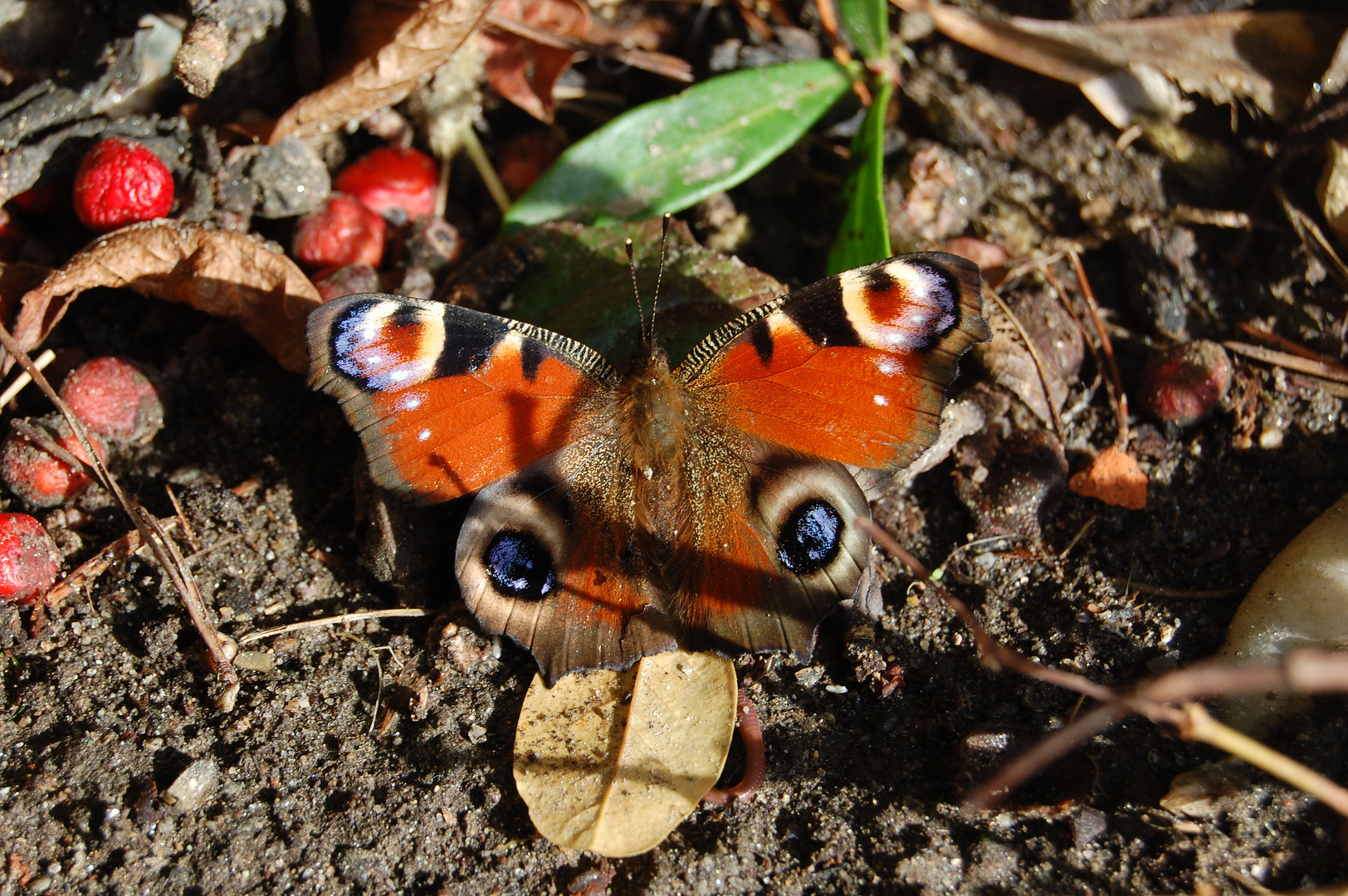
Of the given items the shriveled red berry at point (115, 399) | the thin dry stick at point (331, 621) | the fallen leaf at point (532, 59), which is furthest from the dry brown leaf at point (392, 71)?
the thin dry stick at point (331, 621)

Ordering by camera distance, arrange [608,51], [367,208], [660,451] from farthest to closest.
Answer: [608,51], [367,208], [660,451]

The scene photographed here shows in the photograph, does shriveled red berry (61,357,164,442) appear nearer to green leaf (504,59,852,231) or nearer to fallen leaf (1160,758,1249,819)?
green leaf (504,59,852,231)

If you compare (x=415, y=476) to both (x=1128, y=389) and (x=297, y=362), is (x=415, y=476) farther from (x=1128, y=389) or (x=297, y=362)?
(x=1128, y=389)

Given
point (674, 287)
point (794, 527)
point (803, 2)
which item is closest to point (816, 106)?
point (803, 2)

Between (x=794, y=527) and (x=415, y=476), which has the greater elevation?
(x=415, y=476)

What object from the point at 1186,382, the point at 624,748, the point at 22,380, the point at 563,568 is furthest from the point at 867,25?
the point at 22,380

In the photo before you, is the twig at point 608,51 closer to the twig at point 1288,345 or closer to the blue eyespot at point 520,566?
the blue eyespot at point 520,566

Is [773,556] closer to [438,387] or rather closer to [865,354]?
[865,354]
